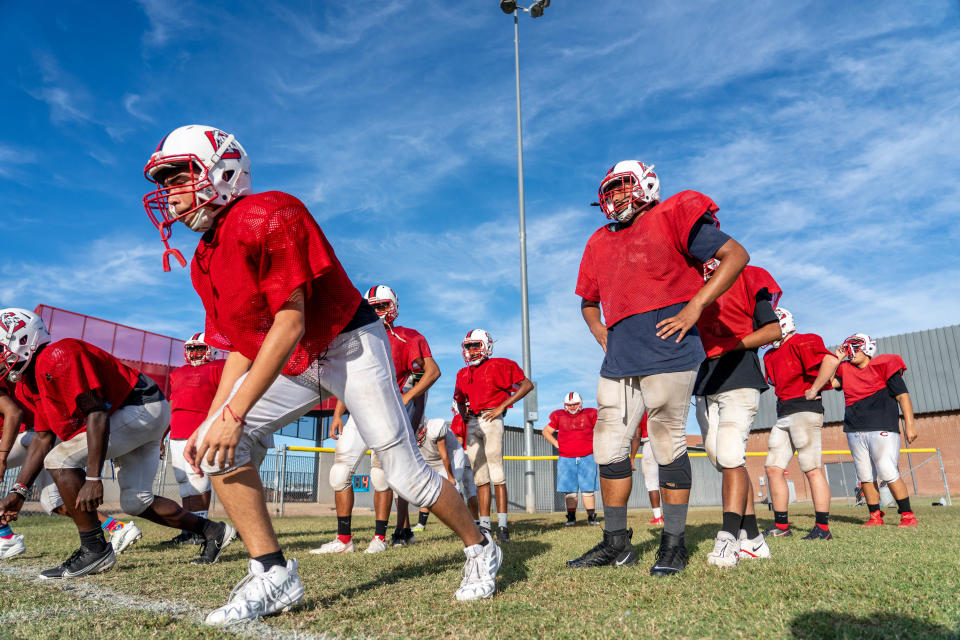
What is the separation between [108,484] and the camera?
15641 millimetres

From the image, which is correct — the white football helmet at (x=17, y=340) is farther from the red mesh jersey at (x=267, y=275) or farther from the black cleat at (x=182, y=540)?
the red mesh jersey at (x=267, y=275)

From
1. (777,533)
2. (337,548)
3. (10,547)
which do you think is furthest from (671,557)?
(10,547)

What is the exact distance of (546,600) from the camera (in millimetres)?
2990

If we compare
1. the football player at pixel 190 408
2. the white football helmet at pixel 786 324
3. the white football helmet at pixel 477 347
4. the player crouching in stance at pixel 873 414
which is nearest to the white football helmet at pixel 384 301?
the white football helmet at pixel 477 347

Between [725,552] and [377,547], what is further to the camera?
[377,547]

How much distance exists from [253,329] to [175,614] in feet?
4.40

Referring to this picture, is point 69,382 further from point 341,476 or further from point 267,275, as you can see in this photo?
point 267,275

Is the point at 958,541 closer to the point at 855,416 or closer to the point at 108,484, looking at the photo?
the point at 855,416

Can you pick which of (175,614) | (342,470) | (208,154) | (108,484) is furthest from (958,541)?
(108,484)

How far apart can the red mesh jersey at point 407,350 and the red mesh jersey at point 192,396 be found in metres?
2.07

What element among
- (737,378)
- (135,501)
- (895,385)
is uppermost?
(895,385)

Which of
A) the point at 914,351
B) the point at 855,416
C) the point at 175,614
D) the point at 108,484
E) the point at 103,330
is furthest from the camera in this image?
the point at 914,351

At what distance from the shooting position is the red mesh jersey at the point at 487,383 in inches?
305

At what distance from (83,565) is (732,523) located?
442 cm
